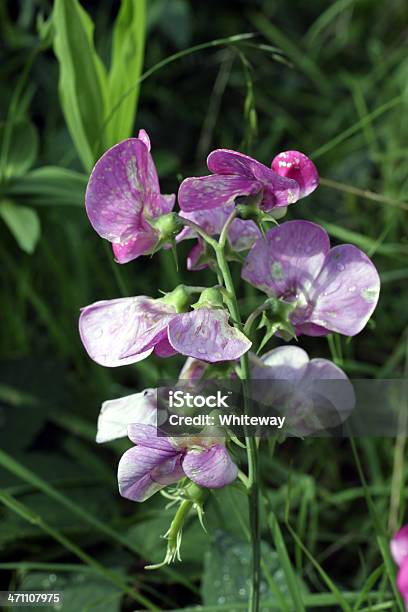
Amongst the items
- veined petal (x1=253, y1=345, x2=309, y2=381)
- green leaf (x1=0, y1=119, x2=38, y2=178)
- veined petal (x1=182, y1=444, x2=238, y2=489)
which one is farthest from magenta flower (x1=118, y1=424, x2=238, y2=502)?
green leaf (x1=0, y1=119, x2=38, y2=178)

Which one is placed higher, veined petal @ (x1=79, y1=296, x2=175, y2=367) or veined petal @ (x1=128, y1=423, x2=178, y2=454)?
veined petal @ (x1=79, y1=296, x2=175, y2=367)

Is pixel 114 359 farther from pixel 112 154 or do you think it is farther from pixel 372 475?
pixel 372 475

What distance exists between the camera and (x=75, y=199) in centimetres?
104

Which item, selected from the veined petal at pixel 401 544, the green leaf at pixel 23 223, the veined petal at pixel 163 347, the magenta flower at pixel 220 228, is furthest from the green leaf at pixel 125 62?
the veined petal at pixel 401 544

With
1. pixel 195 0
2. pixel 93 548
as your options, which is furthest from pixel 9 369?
pixel 195 0

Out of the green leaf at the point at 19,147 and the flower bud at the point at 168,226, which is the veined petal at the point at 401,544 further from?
the green leaf at the point at 19,147

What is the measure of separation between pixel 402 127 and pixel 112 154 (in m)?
1.18

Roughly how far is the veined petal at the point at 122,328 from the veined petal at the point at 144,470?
0.21 ft

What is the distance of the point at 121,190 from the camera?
586 millimetres

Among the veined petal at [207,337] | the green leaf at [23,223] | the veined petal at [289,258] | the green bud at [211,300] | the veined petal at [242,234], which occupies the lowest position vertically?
the veined petal at [207,337]

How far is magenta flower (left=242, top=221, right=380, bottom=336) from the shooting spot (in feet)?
1.97

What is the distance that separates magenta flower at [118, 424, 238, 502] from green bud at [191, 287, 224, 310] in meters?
0.09

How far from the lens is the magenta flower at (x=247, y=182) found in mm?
566

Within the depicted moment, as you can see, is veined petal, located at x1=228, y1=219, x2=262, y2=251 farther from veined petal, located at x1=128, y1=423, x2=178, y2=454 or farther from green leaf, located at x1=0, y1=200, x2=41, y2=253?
green leaf, located at x1=0, y1=200, x2=41, y2=253
